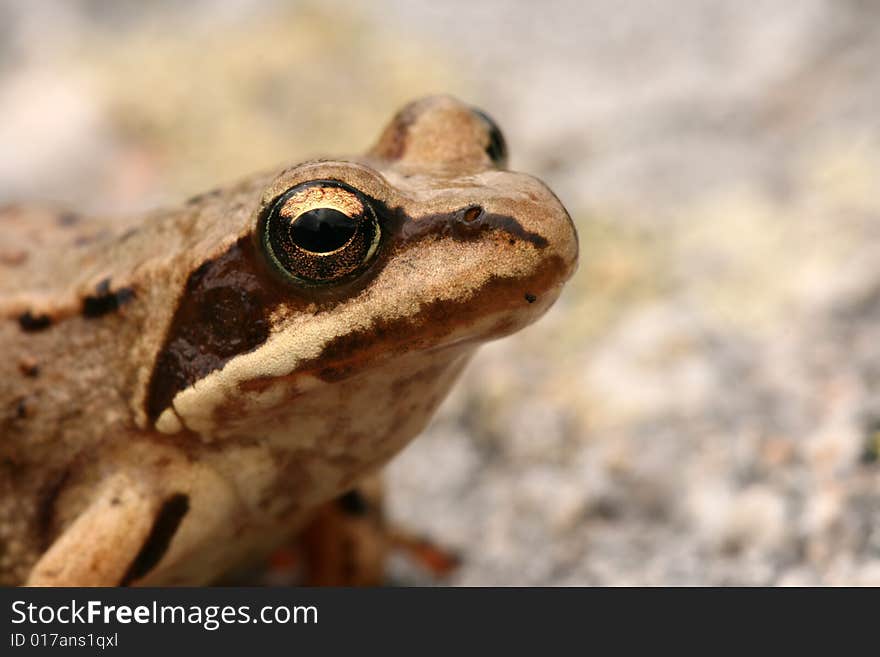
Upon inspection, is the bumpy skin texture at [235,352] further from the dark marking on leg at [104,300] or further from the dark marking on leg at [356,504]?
the dark marking on leg at [356,504]

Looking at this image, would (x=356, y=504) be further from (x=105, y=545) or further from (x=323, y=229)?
(x=323, y=229)

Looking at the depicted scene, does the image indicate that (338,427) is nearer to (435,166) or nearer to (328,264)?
(328,264)

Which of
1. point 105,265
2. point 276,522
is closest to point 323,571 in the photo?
point 276,522

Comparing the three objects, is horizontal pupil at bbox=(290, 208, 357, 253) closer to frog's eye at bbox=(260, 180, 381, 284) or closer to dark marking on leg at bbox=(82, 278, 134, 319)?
frog's eye at bbox=(260, 180, 381, 284)

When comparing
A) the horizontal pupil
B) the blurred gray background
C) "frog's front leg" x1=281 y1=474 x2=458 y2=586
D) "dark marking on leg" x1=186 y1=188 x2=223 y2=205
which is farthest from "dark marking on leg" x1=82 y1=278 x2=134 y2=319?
the blurred gray background

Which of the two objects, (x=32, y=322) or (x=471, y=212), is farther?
(x=32, y=322)

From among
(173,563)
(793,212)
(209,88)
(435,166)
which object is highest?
(209,88)

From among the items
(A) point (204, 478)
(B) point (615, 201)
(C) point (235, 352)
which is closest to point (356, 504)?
(A) point (204, 478)
